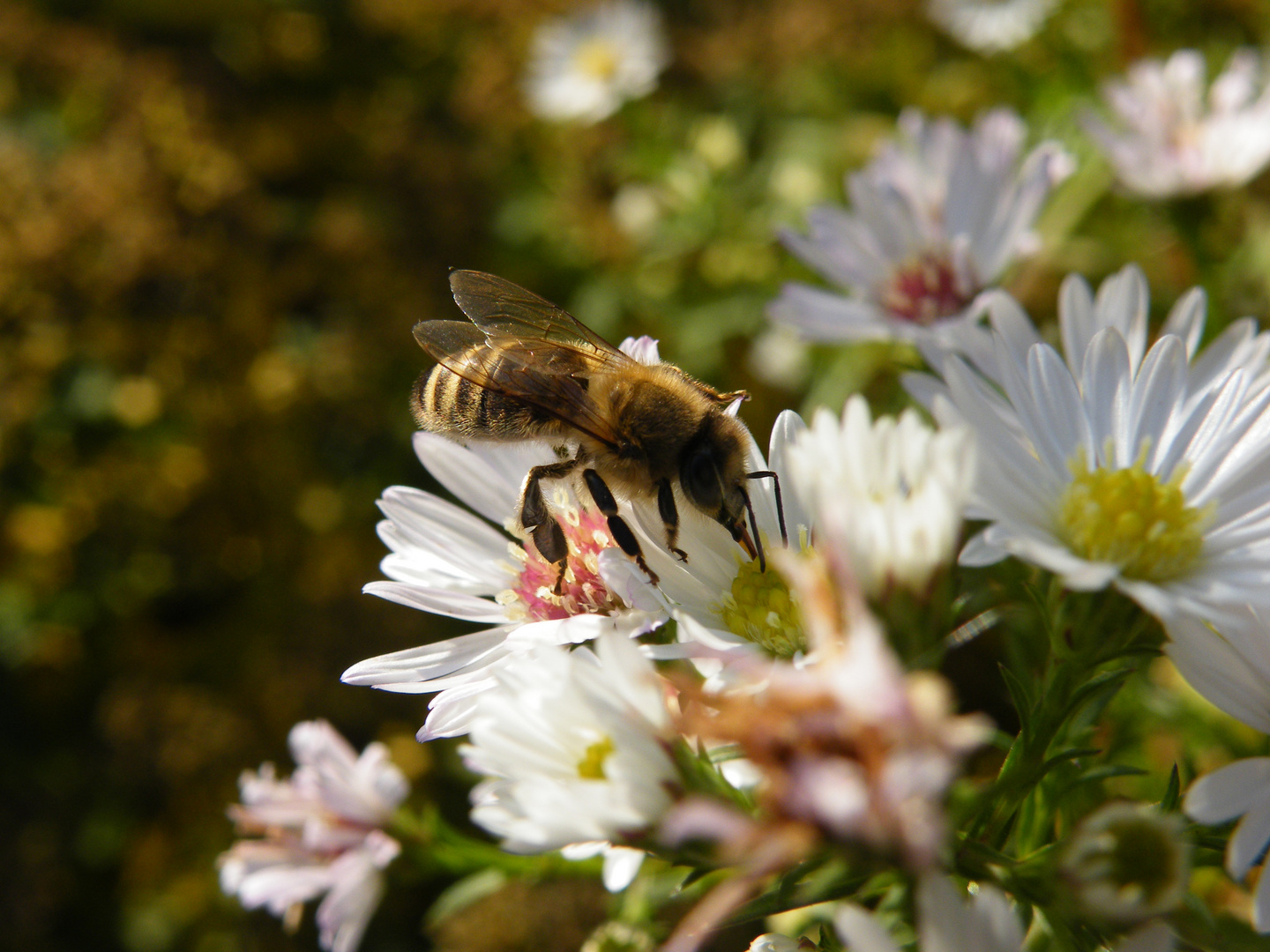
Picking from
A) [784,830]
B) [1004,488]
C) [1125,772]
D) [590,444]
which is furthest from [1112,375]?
[784,830]

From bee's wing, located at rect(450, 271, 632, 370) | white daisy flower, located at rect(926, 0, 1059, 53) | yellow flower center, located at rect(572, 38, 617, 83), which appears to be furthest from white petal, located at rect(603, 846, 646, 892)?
yellow flower center, located at rect(572, 38, 617, 83)

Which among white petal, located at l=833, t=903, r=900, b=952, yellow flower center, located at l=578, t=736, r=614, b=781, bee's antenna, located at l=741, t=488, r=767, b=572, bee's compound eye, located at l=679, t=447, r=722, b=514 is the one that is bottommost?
white petal, located at l=833, t=903, r=900, b=952

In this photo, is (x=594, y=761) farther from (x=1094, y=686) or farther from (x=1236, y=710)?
(x=1236, y=710)

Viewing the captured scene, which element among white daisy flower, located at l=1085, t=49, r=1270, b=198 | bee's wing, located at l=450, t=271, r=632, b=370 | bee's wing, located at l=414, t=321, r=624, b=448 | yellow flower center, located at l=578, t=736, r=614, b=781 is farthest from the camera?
white daisy flower, located at l=1085, t=49, r=1270, b=198

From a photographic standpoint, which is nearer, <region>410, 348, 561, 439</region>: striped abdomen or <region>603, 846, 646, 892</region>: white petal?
<region>603, 846, 646, 892</region>: white petal

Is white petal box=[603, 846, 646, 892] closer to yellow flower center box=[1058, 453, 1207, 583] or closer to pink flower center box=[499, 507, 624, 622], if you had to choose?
pink flower center box=[499, 507, 624, 622]

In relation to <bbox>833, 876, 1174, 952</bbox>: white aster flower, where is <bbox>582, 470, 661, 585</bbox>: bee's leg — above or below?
above

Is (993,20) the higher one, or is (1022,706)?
(993,20)

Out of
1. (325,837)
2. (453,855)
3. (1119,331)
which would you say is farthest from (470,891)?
(1119,331)
